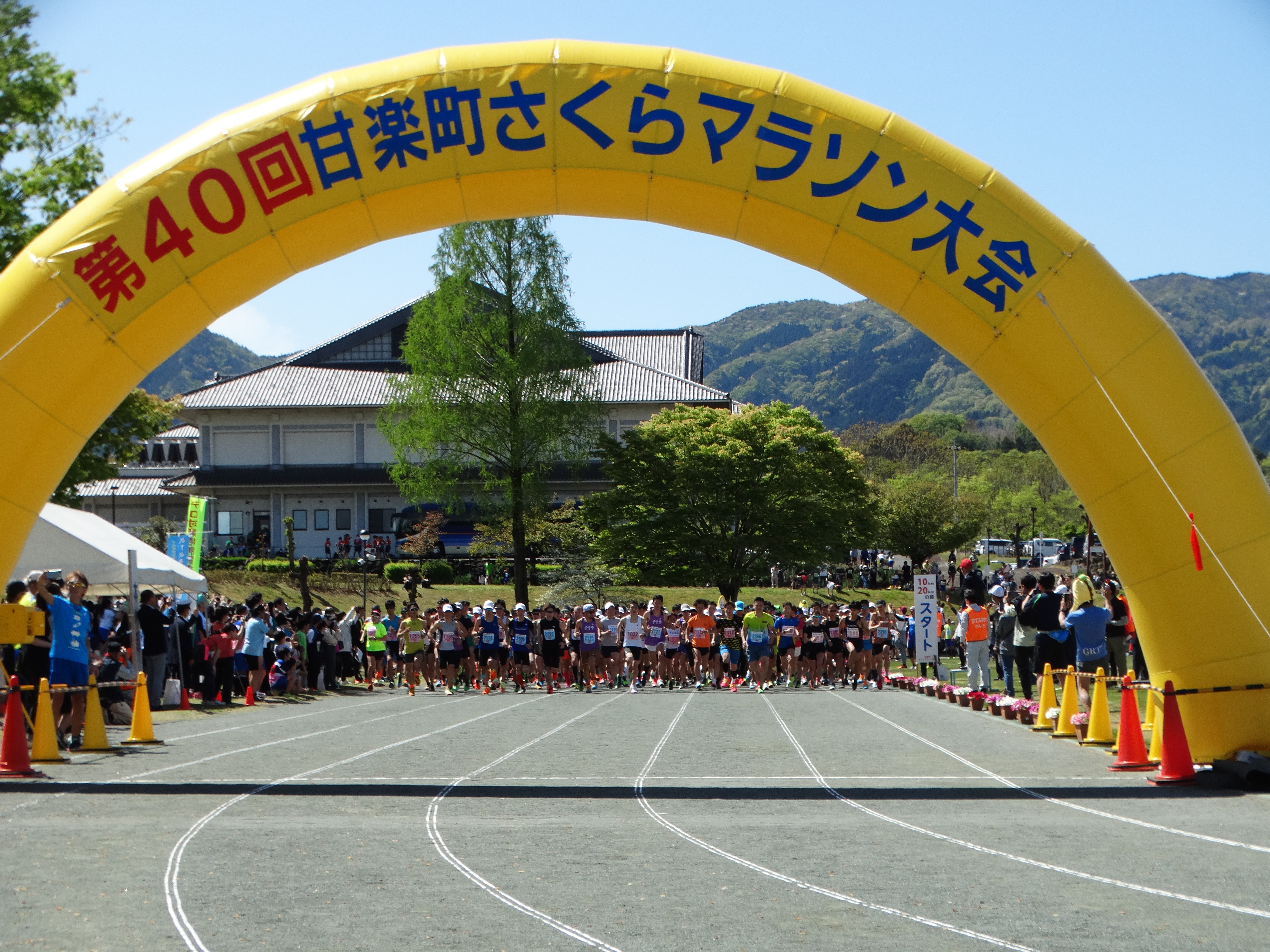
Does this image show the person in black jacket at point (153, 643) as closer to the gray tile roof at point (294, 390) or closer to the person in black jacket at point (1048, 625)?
the person in black jacket at point (1048, 625)

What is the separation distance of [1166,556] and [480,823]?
6.23 metres

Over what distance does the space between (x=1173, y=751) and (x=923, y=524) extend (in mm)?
60757

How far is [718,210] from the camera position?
1178cm

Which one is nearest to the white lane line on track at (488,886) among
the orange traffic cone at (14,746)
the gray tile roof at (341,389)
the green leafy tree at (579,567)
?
the orange traffic cone at (14,746)

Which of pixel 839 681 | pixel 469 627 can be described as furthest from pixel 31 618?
pixel 839 681

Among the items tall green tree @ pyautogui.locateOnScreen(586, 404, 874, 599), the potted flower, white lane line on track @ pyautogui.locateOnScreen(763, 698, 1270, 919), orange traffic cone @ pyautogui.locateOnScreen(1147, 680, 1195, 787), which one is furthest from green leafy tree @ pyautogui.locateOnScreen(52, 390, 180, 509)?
orange traffic cone @ pyautogui.locateOnScreen(1147, 680, 1195, 787)

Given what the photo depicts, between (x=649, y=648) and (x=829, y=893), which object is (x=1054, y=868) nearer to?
(x=829, y=893)

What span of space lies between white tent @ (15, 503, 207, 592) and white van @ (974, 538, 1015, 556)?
7941 cm

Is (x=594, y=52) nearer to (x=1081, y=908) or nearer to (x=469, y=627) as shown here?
(x=1081, y=908)

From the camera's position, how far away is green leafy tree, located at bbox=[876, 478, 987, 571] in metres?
69.8

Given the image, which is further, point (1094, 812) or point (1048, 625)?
point (1048, 625)

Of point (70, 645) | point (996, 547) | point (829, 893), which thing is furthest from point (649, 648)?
point (996, 547)

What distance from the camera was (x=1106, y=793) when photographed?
969 centimetres

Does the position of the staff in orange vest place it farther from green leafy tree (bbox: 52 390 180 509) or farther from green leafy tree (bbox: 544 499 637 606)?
green leafy tree (bbox: 544 499 637 606)
